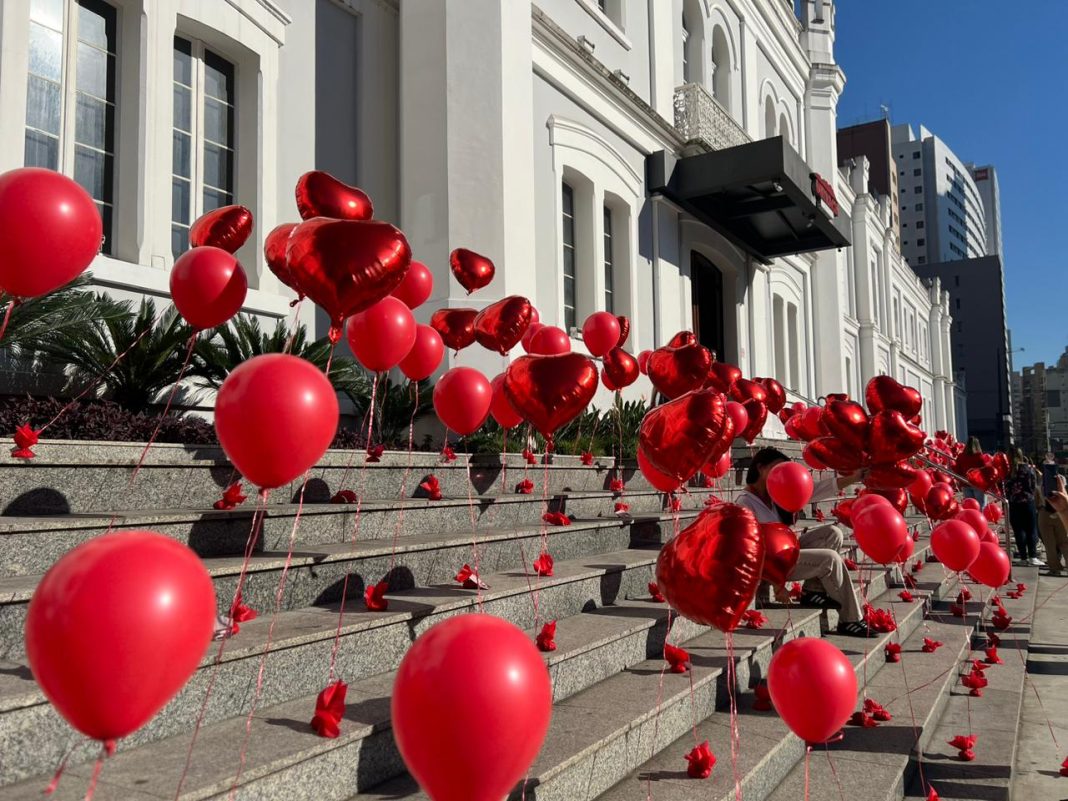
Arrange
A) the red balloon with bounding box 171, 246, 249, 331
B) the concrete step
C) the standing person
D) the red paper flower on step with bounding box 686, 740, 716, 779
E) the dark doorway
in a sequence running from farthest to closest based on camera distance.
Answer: the dark doorway
the standing person
the red balloon with bounding box 171, 246, 249, 331
the red paper flower on step with bounding box 686, 740, 716, 779
the concrete step

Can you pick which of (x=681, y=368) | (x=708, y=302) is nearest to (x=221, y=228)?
(x=681, y=368)

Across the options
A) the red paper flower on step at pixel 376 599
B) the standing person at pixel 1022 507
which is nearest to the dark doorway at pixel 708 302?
the standing person at pixel 1022 507

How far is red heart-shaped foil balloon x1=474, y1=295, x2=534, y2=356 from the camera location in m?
5.08

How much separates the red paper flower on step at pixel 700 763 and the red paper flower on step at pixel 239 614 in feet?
5.34

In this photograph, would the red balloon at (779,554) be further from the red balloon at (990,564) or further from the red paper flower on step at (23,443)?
the red paper flower on step at (23,443)

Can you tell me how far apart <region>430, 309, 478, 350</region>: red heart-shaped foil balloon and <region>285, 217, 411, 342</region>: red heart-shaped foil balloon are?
257 cm

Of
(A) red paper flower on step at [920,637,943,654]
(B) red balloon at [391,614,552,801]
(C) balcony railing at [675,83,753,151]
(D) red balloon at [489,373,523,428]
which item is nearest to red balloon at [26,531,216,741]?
(B) red balloon at [391,614,552,801]

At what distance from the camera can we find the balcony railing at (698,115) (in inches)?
527

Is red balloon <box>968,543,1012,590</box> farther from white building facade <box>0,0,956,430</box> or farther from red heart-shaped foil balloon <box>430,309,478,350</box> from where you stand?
white building facade <box>0,0,956,430</box>

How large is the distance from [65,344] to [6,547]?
7.25 feet

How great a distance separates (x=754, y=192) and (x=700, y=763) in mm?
11713

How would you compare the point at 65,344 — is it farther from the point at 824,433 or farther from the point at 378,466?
the point at 824,433

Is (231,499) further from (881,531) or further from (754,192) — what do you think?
(754,192)

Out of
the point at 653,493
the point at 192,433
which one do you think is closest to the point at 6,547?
the point at 192,433
